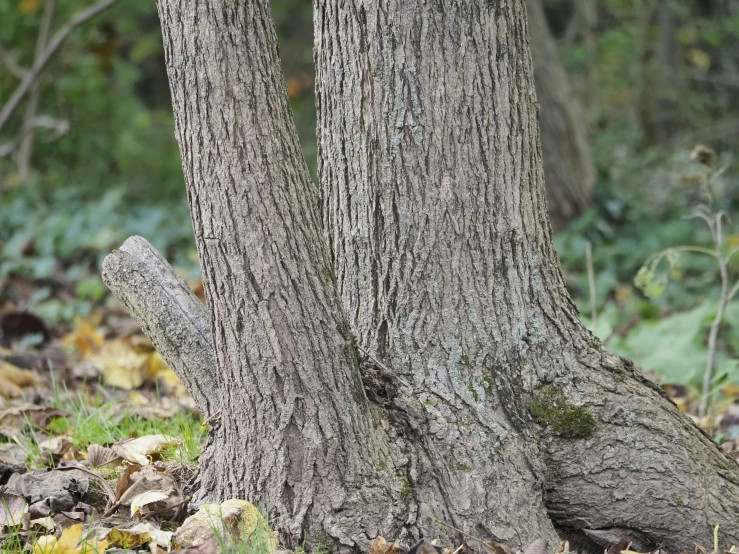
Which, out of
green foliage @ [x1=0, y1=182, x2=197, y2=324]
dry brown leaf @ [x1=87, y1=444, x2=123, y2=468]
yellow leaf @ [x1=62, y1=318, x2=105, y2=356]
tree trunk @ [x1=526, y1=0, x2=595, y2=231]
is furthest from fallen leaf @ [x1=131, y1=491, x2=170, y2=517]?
tree trunk @ [x1=526, y1=0, x2=595, y2=231]

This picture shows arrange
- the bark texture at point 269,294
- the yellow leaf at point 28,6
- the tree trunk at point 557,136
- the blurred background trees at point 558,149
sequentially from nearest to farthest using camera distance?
the bark texture at point 269,294
the blurred background trees at point 558,149
the tree trunk at point 557,136
the yellow leaf at point 28,6

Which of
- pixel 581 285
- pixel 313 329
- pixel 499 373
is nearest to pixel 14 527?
pixel 313 329

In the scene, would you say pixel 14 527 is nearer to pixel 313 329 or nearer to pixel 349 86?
pixel 313 329

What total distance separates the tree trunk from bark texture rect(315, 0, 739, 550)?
4619mm

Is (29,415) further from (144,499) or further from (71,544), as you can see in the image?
(71,544)

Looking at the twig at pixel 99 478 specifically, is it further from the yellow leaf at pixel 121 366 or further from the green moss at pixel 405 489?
the yellow leaf at pixel 121 366

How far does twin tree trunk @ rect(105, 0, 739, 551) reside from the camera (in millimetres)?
1979

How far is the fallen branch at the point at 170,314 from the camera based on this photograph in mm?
2309

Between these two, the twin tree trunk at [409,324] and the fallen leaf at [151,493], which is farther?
the fallen leaf at [151,493]

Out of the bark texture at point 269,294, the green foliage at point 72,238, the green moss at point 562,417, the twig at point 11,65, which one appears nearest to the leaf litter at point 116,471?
the bark texture at point 269,294

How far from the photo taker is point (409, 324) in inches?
88.6

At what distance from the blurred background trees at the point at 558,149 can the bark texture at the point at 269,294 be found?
242 cm

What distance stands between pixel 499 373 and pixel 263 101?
1.00m

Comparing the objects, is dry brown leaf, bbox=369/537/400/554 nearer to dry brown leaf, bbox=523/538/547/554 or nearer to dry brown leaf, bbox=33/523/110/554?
dry brown leaf, bbox=523/538/547/554
